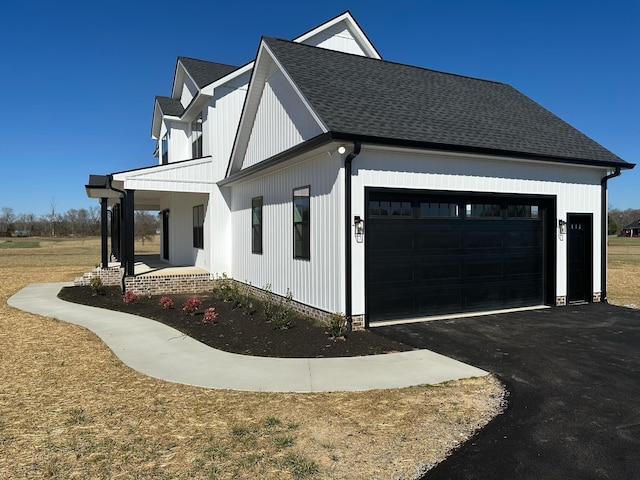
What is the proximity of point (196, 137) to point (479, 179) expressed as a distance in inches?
470

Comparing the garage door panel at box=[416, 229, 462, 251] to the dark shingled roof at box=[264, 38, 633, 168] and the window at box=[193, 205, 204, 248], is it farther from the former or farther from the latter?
the window at box=[193, 205, 204, 248]

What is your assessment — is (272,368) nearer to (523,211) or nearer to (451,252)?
(451,252)

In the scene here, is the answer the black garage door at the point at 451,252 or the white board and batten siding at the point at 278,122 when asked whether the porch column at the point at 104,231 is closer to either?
the white board and batten siding at the point at 278,122

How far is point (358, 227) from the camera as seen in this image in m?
8.17

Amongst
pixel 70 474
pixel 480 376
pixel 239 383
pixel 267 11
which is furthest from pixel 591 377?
pixel 267 11

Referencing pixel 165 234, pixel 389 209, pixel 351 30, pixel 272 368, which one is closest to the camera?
pixel 272 368

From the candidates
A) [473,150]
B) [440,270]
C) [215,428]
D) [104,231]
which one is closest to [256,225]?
[440,270]

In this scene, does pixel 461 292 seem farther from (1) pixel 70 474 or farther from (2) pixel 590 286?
(1) pixel 70 474

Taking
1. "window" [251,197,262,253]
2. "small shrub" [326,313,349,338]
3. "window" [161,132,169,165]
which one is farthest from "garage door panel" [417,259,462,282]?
"window" [161,132,169,165]

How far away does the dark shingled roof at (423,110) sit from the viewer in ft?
28.4

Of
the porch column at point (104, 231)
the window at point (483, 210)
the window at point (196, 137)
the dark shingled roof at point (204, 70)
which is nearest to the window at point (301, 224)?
the window at point (483, 210)

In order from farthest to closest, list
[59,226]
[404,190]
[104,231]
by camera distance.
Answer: [59,226] < [104,231] < [404,190]

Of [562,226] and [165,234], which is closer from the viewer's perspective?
[562,226]

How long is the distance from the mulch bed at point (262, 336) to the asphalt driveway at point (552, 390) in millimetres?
852
